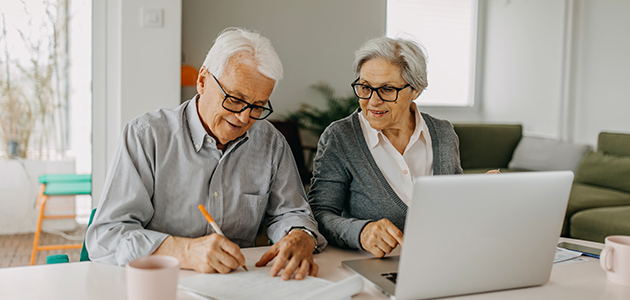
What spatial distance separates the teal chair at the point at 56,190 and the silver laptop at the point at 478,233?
278cm

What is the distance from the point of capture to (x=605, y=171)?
359 centimetres

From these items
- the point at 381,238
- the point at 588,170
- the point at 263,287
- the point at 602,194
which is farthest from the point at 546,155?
the point at 263,287

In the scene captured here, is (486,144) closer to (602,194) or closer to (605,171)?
(605,171)

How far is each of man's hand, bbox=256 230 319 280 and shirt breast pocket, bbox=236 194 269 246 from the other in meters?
0.23

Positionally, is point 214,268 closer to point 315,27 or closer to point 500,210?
point 500,210

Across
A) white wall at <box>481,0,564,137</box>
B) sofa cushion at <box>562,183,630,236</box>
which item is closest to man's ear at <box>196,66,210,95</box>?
sofa cushion at <box>562,183,630,236</box>

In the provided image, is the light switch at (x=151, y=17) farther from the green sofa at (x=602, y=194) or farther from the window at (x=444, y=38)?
the green sofa at (x=602, y=194)

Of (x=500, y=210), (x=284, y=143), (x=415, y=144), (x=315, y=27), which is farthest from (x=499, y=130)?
(x=500, y=210)

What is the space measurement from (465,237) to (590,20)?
166 inches

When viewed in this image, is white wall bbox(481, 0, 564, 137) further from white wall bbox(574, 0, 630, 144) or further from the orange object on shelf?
the orange object on shelf

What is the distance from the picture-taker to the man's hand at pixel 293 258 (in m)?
1.03

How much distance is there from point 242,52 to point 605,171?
326 cm

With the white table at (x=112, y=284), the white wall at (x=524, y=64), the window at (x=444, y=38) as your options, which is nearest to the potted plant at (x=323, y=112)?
the window at (x=444, y=38)

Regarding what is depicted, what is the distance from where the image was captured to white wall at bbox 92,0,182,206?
10.2 feet
